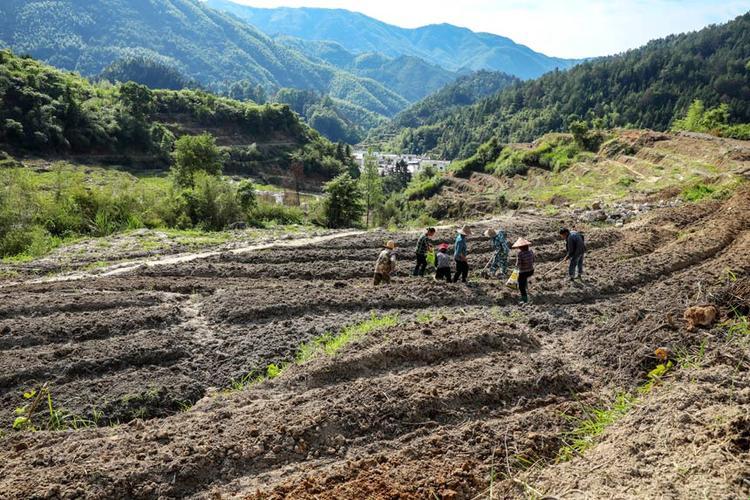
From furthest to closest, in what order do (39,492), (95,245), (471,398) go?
(95,245) → (471,398) → (39,492)

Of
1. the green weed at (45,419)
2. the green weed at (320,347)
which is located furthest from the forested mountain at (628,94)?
the green weed at (45,419)

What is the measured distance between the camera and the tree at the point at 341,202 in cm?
3700

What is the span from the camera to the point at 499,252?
615 inches

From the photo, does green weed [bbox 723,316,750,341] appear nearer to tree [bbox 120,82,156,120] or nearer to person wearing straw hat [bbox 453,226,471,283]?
person wearing straw hat [bbox 453,226,471,283]

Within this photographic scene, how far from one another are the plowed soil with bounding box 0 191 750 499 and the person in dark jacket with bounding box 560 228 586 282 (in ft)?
1.85

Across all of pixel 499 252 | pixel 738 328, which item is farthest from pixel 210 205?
pixel 738 328

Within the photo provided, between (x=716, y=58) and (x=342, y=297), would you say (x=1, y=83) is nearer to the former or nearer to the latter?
(x=342, y=297)

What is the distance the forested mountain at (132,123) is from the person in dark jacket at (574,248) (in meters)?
81.1

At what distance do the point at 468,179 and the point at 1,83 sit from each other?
7385cm

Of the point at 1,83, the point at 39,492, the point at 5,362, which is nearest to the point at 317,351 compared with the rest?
the point at 39,492

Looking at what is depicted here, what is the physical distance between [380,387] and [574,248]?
899 cm

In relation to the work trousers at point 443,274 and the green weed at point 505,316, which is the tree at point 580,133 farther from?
the green weed at point 505,316

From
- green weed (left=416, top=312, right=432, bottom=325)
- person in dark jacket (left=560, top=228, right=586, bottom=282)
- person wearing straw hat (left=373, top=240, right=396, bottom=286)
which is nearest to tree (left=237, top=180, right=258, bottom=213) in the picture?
person wearing straw hat (left=373, top=240, right=396, bottom=286)

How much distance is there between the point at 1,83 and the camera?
242 ft
